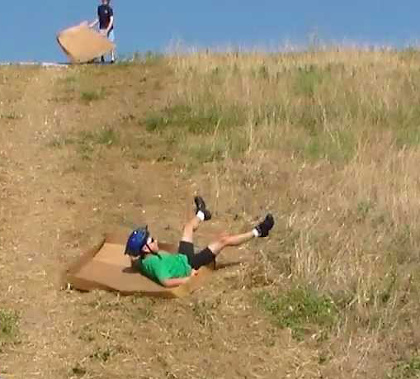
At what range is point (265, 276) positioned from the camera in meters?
6.50

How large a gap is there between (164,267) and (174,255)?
207mm

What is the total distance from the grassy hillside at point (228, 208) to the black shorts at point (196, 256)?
141 millimetres

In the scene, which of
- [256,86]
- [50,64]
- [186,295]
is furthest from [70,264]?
[50,64]

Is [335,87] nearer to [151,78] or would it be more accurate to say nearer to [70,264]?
[151,78]

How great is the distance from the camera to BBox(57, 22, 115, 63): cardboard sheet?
15.1m

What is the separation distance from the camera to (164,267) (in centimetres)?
640

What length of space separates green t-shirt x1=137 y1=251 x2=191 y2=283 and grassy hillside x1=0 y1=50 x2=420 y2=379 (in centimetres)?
22

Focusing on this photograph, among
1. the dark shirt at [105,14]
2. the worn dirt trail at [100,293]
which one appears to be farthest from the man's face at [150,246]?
the dark shirt at [105,14]

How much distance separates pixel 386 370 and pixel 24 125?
678cm

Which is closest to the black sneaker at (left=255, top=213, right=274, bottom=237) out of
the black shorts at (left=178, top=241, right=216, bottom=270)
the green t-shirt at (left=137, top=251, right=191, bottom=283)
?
the black shorts at (left=178, top=241, right=216, bottom=270)

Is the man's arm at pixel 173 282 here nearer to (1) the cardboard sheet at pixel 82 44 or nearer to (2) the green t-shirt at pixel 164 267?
(2) the green t-shirt at pixel 164 267

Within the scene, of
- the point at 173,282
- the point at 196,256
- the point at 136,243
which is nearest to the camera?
the point at 173,282

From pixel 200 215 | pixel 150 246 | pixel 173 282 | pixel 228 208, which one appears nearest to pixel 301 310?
pixel 173 282

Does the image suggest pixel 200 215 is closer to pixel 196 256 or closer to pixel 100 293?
pixel 196 256
